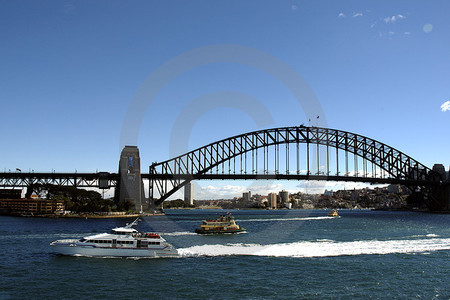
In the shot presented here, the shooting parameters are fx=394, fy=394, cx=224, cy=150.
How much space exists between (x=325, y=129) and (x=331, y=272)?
102950mm

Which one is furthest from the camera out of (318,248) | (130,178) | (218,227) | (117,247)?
(130,178)

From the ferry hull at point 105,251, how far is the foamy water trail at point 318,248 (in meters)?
2.38

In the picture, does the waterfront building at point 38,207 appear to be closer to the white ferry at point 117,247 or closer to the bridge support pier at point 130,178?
the bridge support pier at point 130,178

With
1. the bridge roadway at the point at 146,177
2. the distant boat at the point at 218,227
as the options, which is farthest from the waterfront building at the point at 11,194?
the distant boat at the point at 218,227

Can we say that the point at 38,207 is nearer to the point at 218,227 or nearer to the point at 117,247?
the point at 218,227

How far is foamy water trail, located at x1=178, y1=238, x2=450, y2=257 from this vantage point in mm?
37062

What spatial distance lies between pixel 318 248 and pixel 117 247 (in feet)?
64.8

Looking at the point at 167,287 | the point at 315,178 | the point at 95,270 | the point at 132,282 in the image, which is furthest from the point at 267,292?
the point at 315,178

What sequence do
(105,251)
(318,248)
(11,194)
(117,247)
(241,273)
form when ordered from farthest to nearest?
(11,194), (318,248), (117,247), (105,251), (241,273)

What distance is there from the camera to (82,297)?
22.4 meters

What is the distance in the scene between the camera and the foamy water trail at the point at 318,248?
37062 mm

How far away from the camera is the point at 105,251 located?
3488 centimetres

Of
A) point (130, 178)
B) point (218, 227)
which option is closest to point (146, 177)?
point (130, 178)

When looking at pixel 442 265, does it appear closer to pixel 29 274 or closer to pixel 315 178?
pixel 29 274
